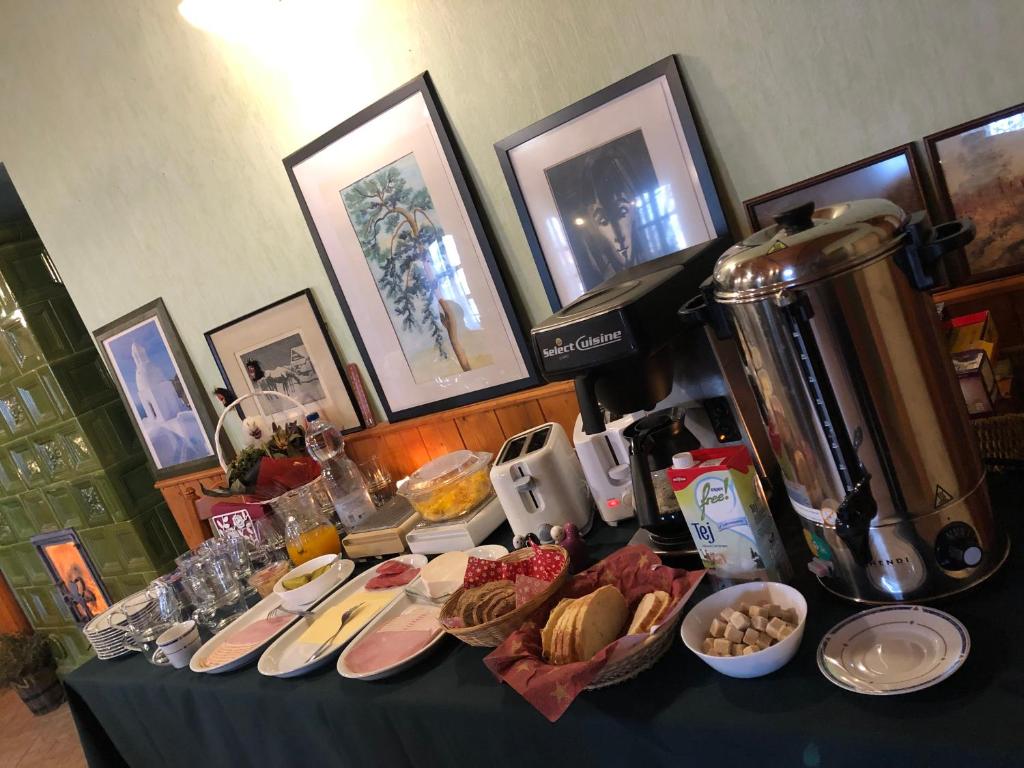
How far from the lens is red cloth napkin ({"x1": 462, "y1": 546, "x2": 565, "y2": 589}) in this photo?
1.18 meters

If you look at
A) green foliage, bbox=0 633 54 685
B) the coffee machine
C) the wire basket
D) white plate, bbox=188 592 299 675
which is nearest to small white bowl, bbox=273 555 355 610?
white plate, bbox=188 592 299 675

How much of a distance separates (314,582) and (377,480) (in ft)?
1.56

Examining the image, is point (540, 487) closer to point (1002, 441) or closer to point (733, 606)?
point (733, 606)

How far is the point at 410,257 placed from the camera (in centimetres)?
182

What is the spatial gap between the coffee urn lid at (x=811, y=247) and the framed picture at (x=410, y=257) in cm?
90

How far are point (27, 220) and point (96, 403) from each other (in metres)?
1.03

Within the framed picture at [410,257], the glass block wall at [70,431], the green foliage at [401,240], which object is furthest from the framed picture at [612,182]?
the glass block wall at [70,431]

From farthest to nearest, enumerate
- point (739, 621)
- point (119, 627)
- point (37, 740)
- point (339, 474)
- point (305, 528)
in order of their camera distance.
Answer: point (37, 740) < point (339, 474) < point (305, 528) < point (119, 627) < point (739, 621)

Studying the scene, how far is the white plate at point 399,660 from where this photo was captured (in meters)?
1.20

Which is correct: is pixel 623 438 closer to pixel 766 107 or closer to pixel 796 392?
pixel 796 392

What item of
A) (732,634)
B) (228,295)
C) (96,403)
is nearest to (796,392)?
(732,634)

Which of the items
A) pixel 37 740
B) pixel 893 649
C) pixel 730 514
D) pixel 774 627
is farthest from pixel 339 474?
pixel 37 740

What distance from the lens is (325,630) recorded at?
1.44 meters

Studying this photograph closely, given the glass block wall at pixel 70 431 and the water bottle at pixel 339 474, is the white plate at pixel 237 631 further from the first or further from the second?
the glass block wall at pixel 70 431
